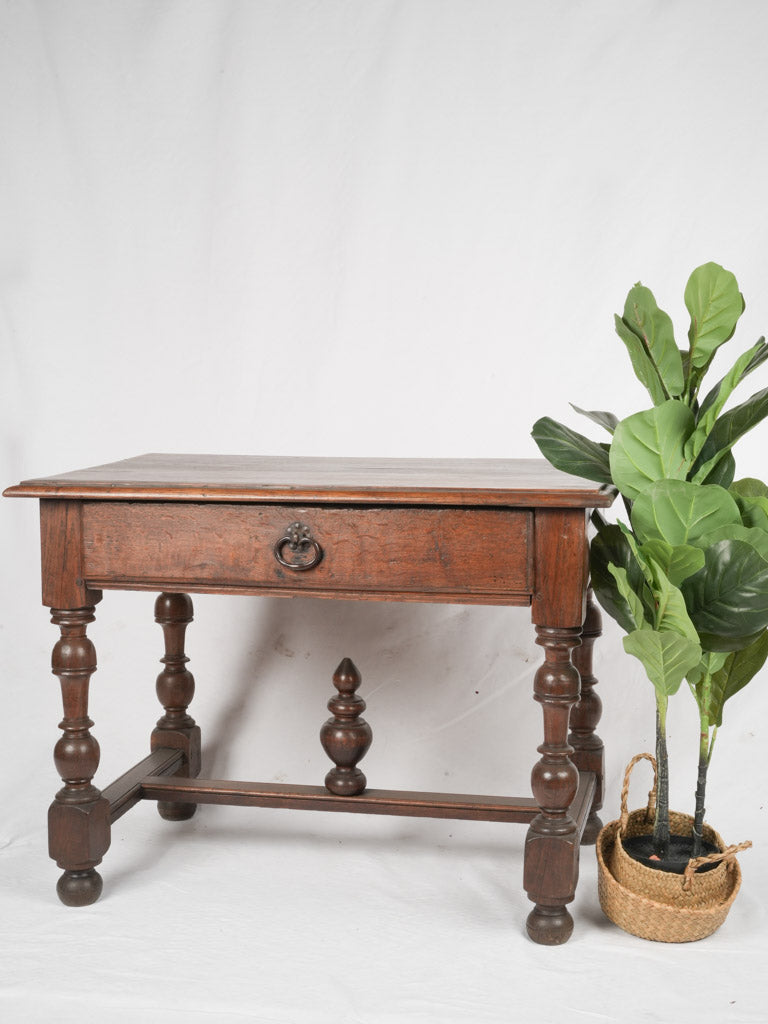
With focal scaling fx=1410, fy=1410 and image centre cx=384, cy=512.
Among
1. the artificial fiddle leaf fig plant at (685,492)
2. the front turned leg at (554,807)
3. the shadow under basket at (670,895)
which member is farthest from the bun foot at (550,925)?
the artificial fiddle leaf fig plant at (685,492)

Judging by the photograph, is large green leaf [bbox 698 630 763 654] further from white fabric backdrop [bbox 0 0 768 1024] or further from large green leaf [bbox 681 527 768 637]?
white fabric backdrop [bbox 0 0 768 1024]

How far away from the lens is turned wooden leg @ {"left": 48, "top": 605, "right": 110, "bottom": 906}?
2.51 metres

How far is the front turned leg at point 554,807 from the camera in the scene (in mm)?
2342

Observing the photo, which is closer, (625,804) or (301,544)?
(301,544)

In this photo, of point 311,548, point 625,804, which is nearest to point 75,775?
point 311,548

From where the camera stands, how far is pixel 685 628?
2221 mm

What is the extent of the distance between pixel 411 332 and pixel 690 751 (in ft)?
3.74

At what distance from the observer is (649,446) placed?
226 cm

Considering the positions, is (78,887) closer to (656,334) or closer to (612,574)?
(612,574)

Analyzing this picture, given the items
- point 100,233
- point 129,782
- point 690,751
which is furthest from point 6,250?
point 690,751

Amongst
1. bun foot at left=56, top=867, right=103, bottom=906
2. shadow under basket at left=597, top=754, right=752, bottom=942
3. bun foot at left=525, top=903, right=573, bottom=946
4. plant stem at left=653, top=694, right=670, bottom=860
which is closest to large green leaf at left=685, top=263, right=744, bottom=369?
plant stem at left=653, top=694, right=670, bottom=860

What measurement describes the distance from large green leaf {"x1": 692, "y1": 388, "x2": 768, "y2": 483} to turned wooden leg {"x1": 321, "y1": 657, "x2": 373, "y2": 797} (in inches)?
32.3

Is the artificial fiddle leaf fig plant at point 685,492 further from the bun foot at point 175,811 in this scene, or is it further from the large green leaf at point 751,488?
the bun foot at point 175,811

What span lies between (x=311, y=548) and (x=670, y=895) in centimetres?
85
